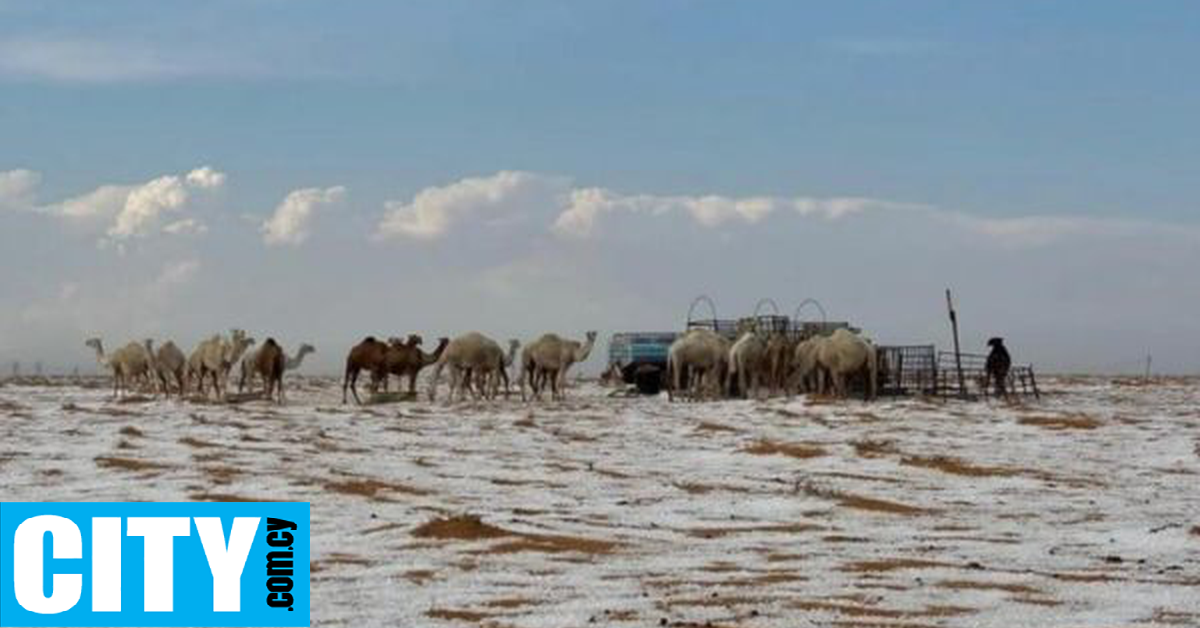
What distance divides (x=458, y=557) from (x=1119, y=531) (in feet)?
20.9

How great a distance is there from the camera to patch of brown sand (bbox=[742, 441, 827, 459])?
87.7 feet

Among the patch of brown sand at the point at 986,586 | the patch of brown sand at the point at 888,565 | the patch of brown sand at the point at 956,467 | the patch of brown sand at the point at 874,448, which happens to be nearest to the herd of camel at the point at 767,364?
the patch of brown sand at the point at 874,448

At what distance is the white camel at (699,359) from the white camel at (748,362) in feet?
1.15

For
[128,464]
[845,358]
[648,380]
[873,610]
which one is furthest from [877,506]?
[648,380]

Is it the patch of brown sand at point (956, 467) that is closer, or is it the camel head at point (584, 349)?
the patch of brown sand at point (956, 467)

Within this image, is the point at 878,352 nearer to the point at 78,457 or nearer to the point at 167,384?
the point at 167,384

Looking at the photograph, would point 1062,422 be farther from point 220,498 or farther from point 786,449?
point 220,498

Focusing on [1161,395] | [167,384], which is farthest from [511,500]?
[1161,395]

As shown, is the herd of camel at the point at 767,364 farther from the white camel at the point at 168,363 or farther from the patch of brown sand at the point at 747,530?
the patch of brown sand at the point at 747,530

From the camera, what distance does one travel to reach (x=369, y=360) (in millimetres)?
49281

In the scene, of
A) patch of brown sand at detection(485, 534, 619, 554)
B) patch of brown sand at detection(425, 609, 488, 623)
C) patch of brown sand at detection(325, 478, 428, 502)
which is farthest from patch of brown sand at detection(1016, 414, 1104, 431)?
patch of brown sand at detection(425, 609, 488, 623)

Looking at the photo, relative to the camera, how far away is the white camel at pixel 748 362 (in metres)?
48.8

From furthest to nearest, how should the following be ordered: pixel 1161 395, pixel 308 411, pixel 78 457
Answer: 1. pixel 1161 395
2. pixel 308 411
3. pixel 78 457

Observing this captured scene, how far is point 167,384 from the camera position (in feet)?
163
